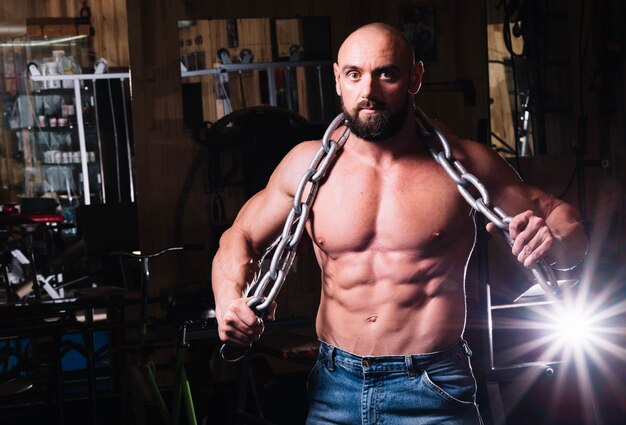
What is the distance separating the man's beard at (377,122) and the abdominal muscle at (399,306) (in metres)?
0.31

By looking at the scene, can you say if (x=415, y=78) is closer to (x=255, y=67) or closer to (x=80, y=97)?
(x=255, y=67)

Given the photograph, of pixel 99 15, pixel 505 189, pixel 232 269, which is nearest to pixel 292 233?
pixel 232 269

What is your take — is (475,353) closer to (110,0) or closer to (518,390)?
(518,390)

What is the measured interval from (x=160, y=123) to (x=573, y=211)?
11.7 ft

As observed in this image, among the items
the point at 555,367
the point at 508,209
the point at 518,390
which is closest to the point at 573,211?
the point at 508,209

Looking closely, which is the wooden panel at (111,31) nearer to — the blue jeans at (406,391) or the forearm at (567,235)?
the blue jeans at (406,391)

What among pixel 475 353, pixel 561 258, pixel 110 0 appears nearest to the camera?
pixel 561 258

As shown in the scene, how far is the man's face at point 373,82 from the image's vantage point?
1961 mm

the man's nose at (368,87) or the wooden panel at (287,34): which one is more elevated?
the wooden panel at (287,34)

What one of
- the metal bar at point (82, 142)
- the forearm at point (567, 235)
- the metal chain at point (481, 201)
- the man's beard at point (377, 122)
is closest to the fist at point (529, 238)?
the metal chain at point (481, 201)

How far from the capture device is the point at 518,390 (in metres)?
4.38

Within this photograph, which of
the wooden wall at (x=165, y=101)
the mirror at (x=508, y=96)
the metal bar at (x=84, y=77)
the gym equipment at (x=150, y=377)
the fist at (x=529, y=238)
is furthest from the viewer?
the metal bar at (x=84, y=77)

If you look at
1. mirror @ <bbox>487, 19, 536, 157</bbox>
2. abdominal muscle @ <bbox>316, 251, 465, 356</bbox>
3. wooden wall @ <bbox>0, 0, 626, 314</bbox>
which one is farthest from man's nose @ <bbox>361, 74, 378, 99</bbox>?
mirror @ <bbox>487, 19, 536, 157</bbox>

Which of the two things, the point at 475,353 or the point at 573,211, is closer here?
the point at 573,211
